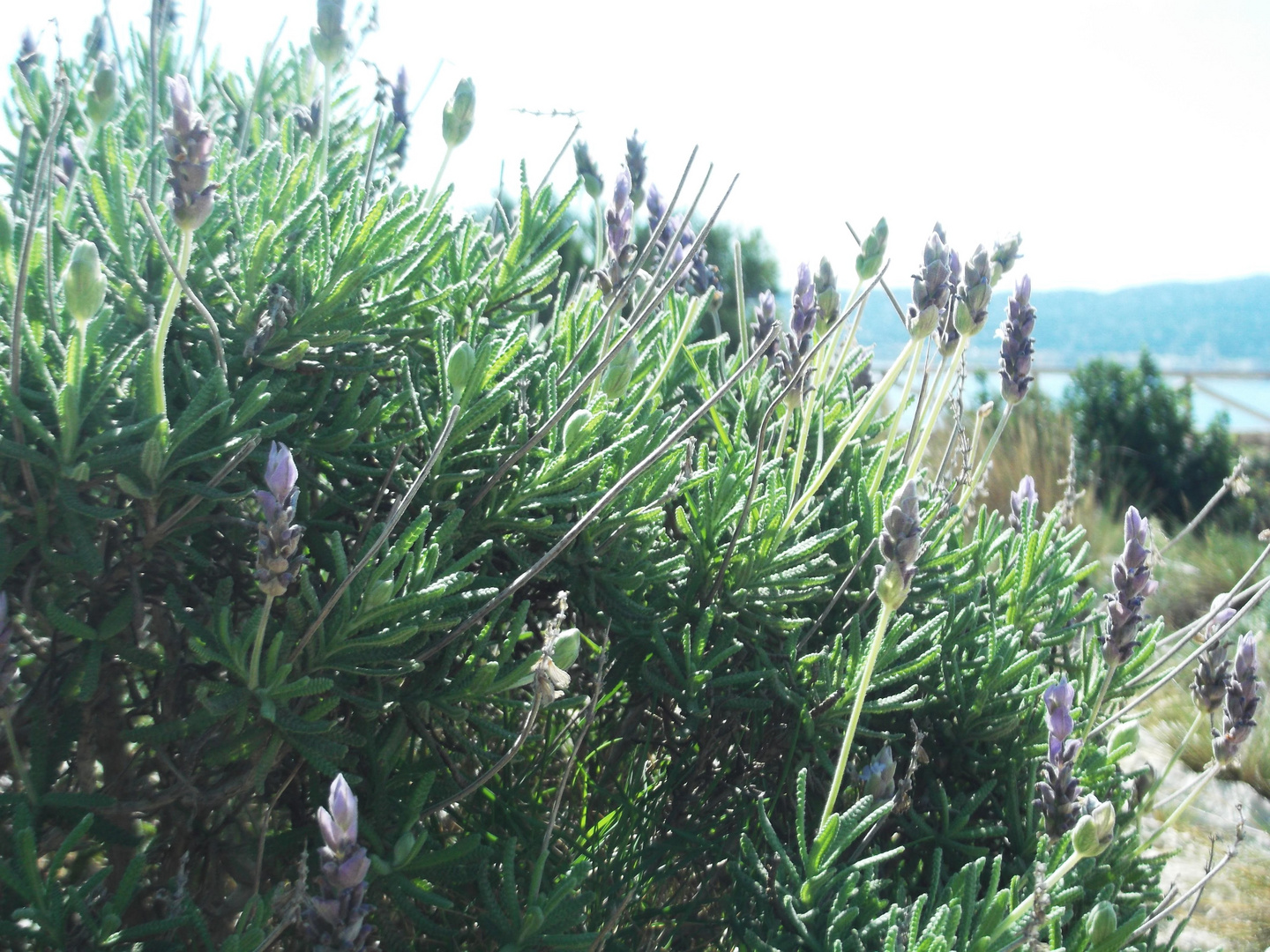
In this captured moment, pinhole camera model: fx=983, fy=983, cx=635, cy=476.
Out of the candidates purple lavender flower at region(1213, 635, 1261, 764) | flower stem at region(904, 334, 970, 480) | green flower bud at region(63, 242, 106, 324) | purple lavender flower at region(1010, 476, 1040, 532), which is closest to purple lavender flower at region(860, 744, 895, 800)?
flower stem at region(904, 334, 970, 480)

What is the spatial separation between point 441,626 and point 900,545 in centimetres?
57

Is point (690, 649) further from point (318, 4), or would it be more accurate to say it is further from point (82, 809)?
point (318, 4)

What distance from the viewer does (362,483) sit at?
141 centimetres

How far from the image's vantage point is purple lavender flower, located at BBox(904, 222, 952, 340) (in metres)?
Answer: 1.59

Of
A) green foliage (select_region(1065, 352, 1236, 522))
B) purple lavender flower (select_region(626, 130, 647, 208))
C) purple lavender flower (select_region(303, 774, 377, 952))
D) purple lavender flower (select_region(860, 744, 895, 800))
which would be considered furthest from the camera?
green foliage (select_region(1065, 352, 1236, 522))

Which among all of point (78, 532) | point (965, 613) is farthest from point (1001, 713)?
point (78, 532)

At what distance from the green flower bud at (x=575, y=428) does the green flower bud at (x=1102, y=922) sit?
901mm

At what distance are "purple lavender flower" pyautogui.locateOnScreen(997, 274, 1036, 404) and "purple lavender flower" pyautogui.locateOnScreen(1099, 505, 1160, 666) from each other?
315mm

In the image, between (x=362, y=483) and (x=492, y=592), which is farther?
(x=362, y=483)

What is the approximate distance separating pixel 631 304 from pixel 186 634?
1.23m

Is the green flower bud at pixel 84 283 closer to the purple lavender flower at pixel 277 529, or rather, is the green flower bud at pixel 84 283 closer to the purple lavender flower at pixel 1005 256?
the purple lavender flower at pixel 277 529

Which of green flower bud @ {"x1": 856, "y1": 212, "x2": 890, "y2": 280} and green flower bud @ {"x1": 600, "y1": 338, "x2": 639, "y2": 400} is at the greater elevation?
green flower bud @ {"x1": 856, "y1": 212, "x2": 890, "y2": 280}

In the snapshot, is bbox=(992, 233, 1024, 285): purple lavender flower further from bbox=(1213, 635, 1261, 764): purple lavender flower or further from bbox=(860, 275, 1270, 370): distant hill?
bbox=(860, 275, 1270, 370): distant hill

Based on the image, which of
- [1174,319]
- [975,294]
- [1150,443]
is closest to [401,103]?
[975,294]
